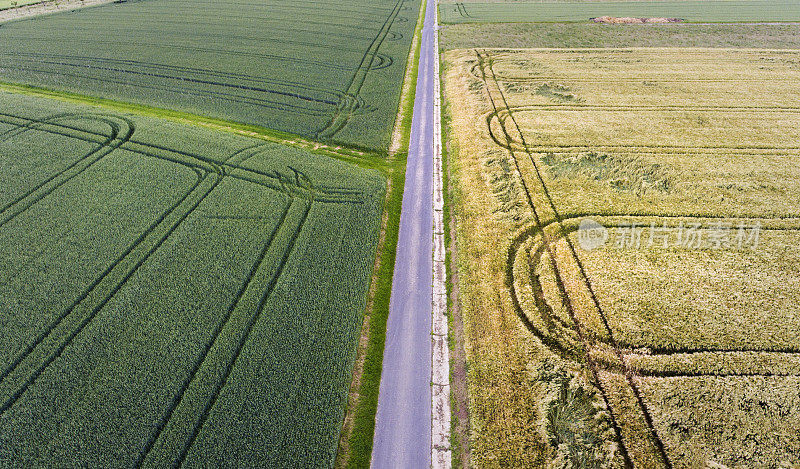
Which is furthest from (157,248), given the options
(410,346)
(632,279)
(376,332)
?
(632,279)

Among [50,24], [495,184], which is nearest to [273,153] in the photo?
[495,184]

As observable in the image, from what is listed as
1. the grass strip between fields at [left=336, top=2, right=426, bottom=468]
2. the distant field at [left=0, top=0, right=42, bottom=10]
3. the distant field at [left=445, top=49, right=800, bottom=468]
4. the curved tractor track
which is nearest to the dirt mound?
the distant field at [left=445, top=49, right=800, bottom=468]

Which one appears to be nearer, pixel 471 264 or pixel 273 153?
pixel 471 264

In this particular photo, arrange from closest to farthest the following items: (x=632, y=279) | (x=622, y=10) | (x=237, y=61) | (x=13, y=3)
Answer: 1. (x=632, y=279)
2. (x=237, y=61)
3. (x=622, y=10)
4. (x=13, y=3)

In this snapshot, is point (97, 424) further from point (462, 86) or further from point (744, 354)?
point (462, 86)

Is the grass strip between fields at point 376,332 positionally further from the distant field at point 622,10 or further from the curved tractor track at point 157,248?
the distant field at point 622,10

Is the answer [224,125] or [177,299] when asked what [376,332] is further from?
[224,125]
